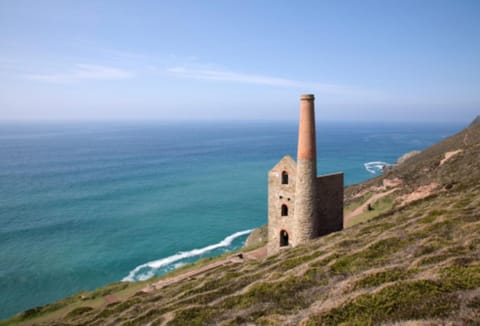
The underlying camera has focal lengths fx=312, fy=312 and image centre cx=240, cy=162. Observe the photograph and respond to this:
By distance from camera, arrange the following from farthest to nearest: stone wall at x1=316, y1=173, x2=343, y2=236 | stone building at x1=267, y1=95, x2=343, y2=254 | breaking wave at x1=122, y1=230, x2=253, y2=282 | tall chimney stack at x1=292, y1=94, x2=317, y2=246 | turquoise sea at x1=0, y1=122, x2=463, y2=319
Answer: turquoise sea at x1=0, y1=122, x2=463, y2=319
breaking wave at x1=122, y1=230, x2=253, y2=282
stone wall at x1=316, y1=173, x2=343, y2=236
stone building at x1=267, y1=95, x2=343, y2=254
tall chimney stack at x1=292, y1=94, x2=317, y2=246

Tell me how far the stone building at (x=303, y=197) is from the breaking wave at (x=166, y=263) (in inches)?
884

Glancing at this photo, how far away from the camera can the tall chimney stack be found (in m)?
23.2

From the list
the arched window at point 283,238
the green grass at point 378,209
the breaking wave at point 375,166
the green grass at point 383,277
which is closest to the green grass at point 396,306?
the green grass at point 383,277

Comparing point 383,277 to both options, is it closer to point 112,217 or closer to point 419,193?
point 419,193

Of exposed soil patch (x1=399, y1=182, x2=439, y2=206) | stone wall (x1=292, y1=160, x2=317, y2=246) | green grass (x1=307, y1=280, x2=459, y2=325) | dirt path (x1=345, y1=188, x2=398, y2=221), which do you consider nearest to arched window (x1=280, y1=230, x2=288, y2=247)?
stone wall (x1=292, y1=160, x2=317, y2=246)

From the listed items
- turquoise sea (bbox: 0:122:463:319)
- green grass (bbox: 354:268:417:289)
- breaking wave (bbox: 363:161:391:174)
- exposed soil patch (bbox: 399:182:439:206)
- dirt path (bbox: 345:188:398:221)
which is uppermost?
green grass (bbox: 354:268:417:289)

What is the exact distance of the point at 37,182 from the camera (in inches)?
3553

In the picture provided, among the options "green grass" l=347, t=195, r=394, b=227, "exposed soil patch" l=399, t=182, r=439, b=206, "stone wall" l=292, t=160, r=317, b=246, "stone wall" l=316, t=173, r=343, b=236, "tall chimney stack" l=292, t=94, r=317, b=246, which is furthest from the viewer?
"green grass" l=347, t=195, r=394, b=227

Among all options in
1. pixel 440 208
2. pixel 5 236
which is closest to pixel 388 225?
pixel 440 208

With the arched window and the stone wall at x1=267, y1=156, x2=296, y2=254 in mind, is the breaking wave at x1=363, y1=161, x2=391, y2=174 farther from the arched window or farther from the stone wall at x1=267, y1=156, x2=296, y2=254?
the stone wall at x1=267, y1=156, x2=296, y2=254

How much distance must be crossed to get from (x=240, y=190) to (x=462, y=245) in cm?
7361

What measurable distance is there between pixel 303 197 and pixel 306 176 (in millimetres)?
1686

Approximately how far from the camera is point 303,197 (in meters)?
24.2

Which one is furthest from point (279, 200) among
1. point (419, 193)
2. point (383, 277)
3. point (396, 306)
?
point (396, 306)
